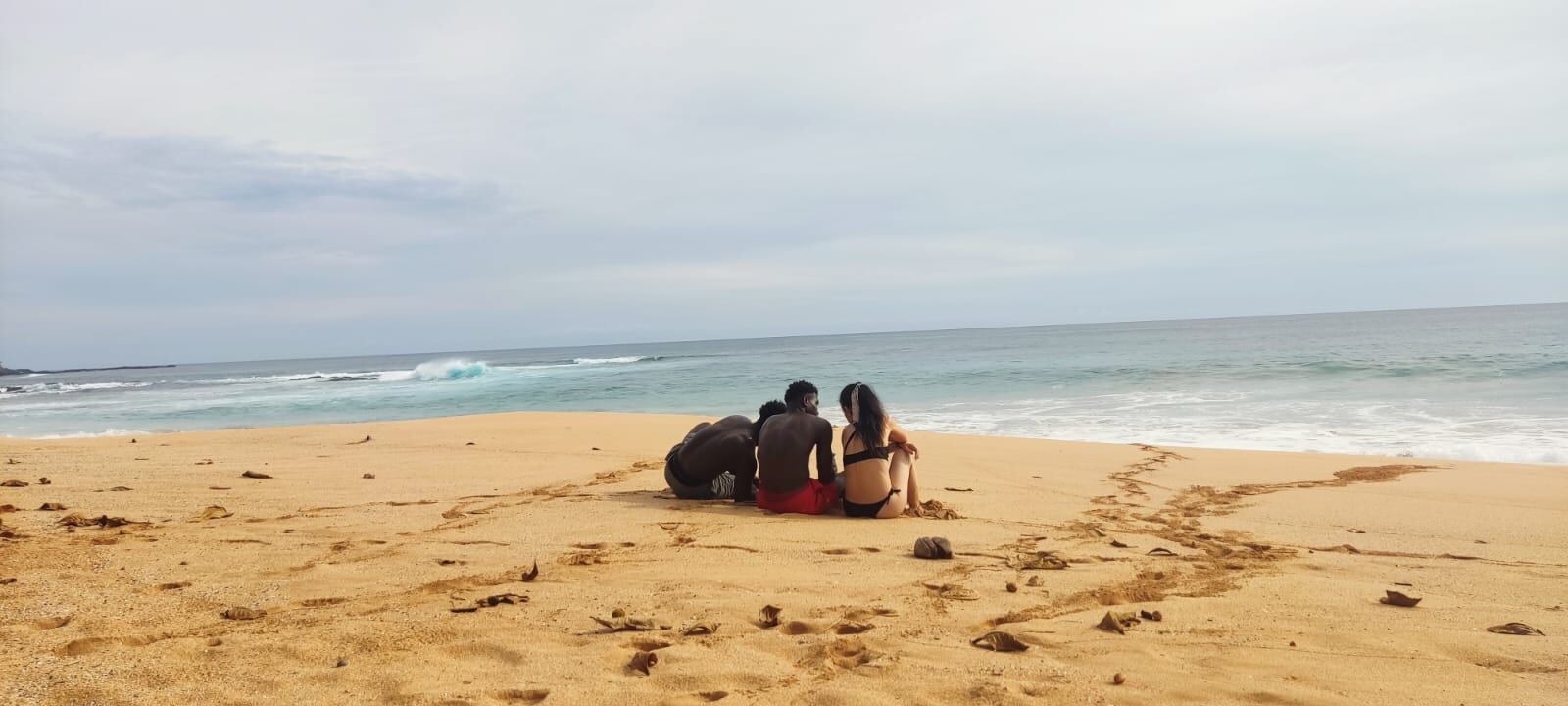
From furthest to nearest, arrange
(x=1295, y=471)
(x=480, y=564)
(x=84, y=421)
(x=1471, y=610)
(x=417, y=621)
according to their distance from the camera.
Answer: (x=84, y=421)
(x=1295, y=471)
(x=480, y=564)
(x=1471, y=610)
(x=417, y=621)

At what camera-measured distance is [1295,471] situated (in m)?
8.70

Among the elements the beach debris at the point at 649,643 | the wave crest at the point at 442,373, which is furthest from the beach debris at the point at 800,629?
the wave crest at the point at 442,373

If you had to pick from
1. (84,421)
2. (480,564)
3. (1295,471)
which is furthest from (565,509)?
(84,421)

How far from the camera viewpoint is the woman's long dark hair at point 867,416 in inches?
231

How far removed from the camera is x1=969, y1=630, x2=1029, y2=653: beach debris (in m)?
3.14

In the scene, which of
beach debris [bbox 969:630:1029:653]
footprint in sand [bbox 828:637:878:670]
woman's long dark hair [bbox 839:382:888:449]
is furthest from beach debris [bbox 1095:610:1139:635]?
woman's long dark hair [bbox 839:382:888:449]

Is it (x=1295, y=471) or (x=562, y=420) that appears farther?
(x=562, y=420)

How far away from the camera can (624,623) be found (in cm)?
336

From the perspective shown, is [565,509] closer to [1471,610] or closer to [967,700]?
[967,700]

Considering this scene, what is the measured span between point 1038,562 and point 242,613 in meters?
3.85

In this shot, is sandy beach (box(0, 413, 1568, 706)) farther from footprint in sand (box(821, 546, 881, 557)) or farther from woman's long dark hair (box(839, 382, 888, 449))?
woman's long dark hair (box(839, 382, 888, 449))

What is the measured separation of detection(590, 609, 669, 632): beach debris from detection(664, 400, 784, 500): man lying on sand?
3102 millimetres

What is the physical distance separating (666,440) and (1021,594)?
797cm

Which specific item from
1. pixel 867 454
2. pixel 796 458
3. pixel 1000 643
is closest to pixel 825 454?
pixel 796 458
